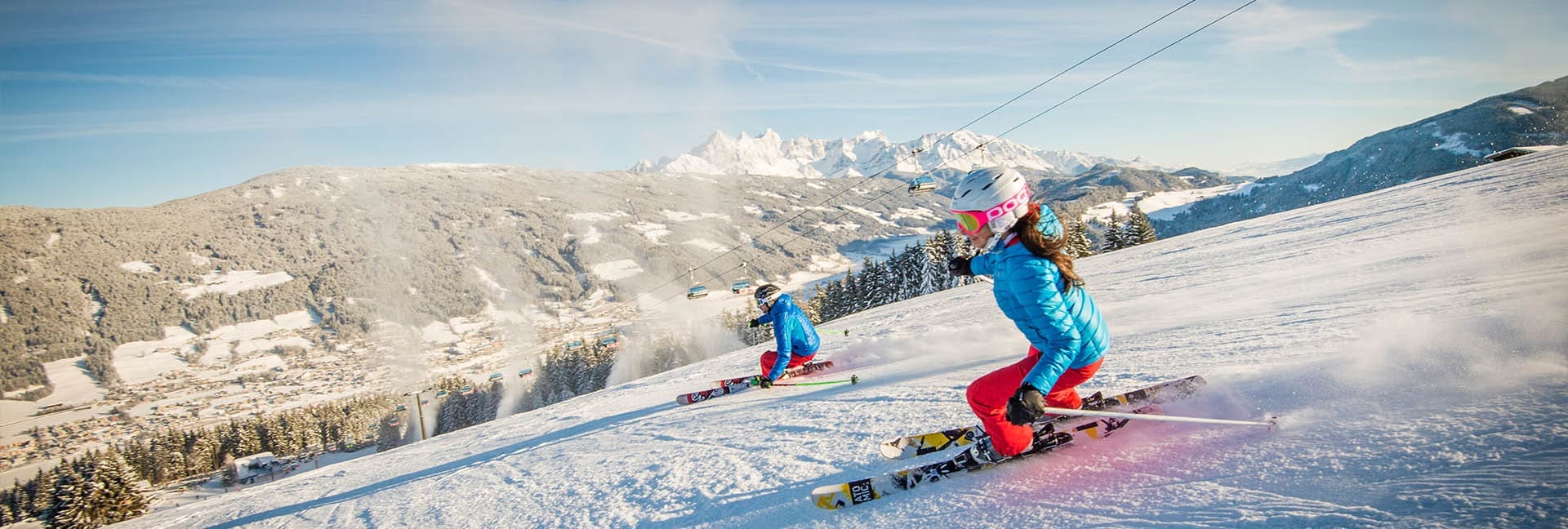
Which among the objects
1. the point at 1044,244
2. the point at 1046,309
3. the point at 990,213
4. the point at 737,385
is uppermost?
the point at 990,213

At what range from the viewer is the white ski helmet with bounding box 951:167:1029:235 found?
3725 mm

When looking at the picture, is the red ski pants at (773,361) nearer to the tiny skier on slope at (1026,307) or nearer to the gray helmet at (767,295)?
the gray helmet at (767,295)

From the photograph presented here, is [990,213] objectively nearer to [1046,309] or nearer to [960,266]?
[1046,309]

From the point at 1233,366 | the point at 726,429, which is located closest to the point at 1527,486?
the point at 1233,366

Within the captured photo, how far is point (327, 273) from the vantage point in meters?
190

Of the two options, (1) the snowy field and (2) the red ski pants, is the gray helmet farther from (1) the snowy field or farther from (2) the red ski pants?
(1) the snowy field

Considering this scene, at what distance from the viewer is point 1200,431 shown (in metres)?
3.54

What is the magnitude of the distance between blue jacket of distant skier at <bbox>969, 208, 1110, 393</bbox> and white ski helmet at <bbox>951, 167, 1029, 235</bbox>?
13 centimetres

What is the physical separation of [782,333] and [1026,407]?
541 centimetres

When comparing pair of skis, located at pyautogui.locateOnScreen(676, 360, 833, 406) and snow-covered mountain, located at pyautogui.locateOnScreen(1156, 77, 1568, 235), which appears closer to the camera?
pair of skis, located at pyautogui.locateOnScreen(676, 360, 833, 406)

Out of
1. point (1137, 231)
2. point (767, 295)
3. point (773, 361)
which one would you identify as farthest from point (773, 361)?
point (1137, 231)

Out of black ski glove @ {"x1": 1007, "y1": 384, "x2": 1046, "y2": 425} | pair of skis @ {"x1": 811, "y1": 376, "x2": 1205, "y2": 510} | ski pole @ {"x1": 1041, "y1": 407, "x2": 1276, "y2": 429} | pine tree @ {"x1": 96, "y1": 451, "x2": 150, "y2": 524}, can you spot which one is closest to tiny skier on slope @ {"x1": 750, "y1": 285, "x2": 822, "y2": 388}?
pair of skis @ {"x1": 811, "y1": 376, "x2": 1205, "y2": 510}

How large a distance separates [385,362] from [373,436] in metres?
76.5

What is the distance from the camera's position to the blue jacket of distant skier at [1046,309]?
3475mm
